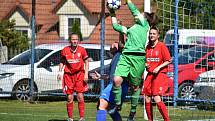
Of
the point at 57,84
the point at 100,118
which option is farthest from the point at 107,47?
the point at 100,118

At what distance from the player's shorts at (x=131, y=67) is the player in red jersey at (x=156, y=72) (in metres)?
0.99

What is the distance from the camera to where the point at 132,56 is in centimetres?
1098

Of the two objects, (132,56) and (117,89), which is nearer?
(117,89)

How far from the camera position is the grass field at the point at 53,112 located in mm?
14594

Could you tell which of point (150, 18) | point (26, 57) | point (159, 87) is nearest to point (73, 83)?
point (159, 87)

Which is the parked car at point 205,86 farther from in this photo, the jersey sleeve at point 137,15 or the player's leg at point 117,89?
the player's leg at point 117,89

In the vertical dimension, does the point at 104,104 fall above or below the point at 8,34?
below

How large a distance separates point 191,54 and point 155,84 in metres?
6.94

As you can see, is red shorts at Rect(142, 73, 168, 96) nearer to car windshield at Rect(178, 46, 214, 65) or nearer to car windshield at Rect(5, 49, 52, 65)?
car windshield at Rect(178, 46, 214, 65)

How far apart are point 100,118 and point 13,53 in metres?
11.7

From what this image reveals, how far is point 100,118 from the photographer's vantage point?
10719mm

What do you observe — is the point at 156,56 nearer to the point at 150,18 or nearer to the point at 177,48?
the point at 150,18

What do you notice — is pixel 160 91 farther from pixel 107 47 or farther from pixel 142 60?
pixel 107 47

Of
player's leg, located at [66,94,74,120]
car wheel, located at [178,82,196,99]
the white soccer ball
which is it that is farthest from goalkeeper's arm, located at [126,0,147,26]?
car wheel, located at [178,82,196,99]
